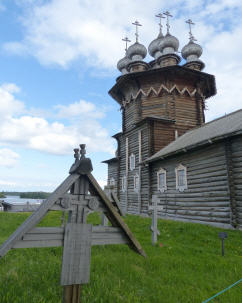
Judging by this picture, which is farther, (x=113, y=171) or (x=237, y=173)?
(x=113, y=171)

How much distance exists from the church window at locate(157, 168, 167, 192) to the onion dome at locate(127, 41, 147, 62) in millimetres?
16010

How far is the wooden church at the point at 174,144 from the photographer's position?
10.1m

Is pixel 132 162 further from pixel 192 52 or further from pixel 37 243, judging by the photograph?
pixel 37 243

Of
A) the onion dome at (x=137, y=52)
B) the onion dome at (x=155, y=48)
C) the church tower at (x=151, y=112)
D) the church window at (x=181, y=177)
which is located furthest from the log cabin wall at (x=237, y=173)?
the onion dome at (x=155, y=48)

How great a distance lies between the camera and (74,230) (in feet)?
7.94

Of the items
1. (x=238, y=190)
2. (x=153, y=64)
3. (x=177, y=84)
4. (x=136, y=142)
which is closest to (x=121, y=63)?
(x=153, y=64)

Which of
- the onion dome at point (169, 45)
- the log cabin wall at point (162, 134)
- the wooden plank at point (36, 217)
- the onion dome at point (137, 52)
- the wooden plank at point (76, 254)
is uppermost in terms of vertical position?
the onion dome at point (137, 52)

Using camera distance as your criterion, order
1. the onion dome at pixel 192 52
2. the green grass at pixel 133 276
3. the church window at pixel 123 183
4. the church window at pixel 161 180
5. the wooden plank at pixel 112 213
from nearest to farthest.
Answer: the wooden plank at pixel 112 213, the green grass at pixel 133 276, the church window at pixel 161 180, the church window at pixel 123 183, the onion dome at pixel 192 52

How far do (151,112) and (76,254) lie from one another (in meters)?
18.4

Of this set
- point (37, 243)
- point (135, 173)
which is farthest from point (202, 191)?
point (37, 243)

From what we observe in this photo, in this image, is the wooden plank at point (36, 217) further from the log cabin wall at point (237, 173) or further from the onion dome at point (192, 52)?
the onion dome at point (192, 52)

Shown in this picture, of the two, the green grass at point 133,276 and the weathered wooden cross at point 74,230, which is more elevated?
the weathered wooden cross at point 74,230

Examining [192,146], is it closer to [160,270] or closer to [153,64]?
[160,270]

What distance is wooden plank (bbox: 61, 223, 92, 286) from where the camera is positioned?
7.66 feet
